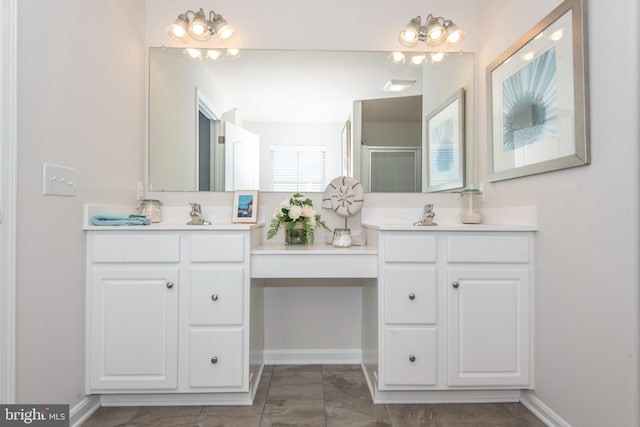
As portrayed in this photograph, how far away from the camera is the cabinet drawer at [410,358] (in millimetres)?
1678

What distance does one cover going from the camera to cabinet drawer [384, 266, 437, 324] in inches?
66.1

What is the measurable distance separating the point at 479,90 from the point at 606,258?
1.34m

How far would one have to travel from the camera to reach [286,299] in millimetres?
2287

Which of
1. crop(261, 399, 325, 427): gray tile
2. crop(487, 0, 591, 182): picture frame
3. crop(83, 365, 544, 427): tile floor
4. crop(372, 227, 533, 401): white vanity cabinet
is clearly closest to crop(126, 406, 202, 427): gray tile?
crop(83, 365, 544, 427): tile floor

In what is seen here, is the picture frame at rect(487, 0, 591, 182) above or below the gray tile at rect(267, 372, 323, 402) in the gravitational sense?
above

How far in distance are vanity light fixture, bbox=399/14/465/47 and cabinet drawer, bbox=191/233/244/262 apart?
5.21 ft

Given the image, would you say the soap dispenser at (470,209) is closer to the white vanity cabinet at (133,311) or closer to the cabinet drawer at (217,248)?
the cabinet drawer at (217,248)

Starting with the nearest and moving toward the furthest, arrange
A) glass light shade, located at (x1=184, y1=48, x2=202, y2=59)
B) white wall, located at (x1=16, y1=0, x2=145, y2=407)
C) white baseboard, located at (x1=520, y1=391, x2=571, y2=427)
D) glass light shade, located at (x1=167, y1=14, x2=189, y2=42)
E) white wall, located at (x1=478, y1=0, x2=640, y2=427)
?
white wall, located at (x1=478, y1=0, x2=640, y2=427), white wall, located at (x1=16, y1=0, x2=145, y2=407), white baseboard, located at (x1=520, y1=391, x2=571, y2=427), glass light shade, located at (x1=167, y1=14, x2=189, y2=42), glass light shade, located at (x1=184, y1=48, x2=202, y2=59)

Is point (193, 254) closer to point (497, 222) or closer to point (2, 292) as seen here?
point (2, 292)

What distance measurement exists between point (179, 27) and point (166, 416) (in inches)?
81.8

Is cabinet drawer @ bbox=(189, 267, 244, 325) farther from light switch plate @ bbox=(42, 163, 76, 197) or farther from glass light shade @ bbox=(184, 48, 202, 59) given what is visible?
glass light shade @ bbox=(184, 48, 202, 59)

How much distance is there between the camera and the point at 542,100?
1592 millimetres

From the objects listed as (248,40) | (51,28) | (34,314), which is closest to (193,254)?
(34,314)

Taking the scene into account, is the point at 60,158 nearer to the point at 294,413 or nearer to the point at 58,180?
the point at 58,180
